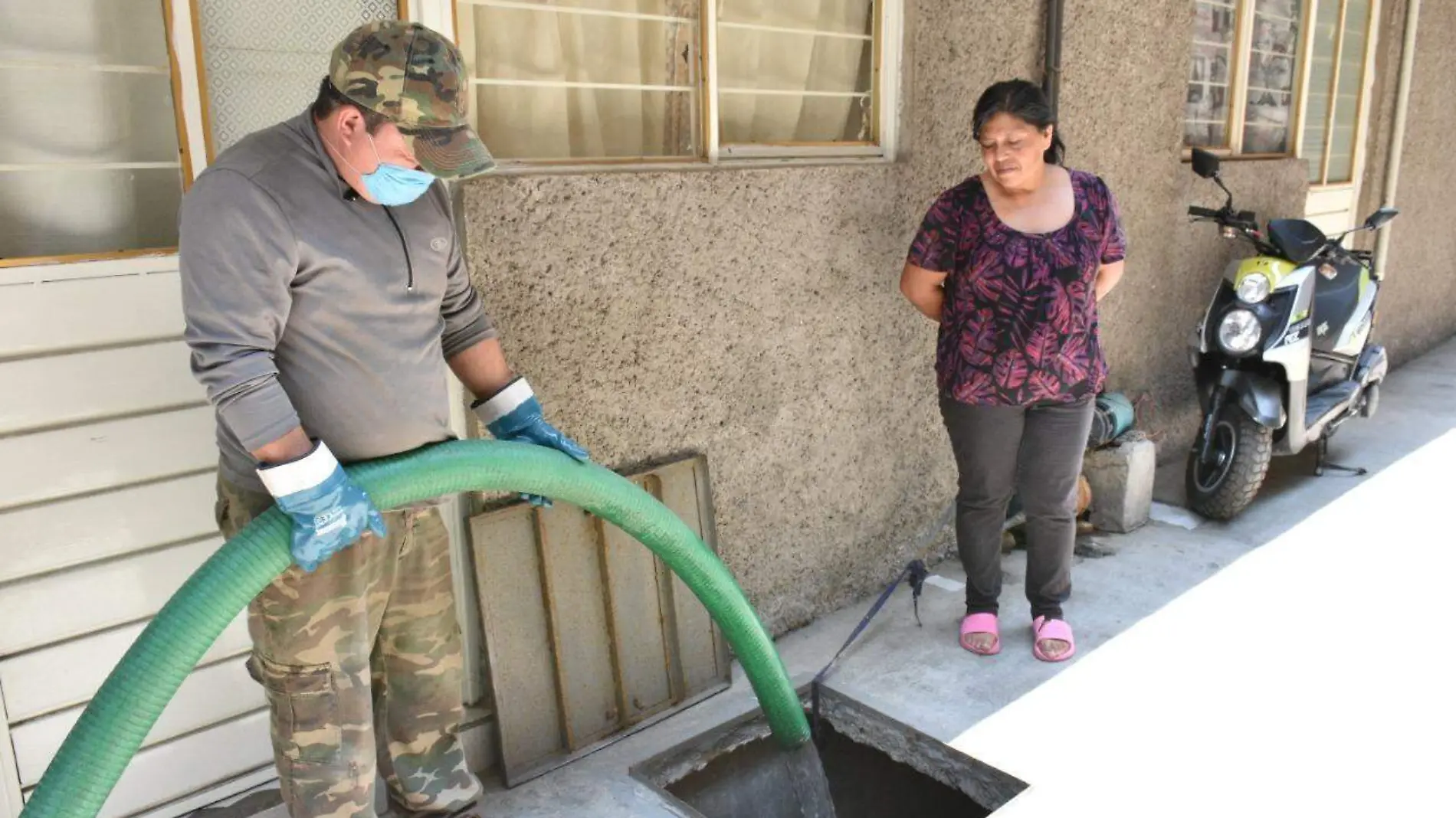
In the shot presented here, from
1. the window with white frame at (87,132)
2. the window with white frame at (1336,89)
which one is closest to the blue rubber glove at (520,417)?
the window with white frame at (87,132)

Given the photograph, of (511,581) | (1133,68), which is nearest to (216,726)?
(511,581)

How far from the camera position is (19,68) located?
204 cm

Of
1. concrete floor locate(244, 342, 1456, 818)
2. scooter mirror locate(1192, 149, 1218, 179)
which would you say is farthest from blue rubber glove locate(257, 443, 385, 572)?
scooter mirror locate(1192, 149, 1218, 179)

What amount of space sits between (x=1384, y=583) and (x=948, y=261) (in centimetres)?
229

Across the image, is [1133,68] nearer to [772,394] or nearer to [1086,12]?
[1086,12]

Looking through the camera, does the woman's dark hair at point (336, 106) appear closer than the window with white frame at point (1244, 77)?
Yes

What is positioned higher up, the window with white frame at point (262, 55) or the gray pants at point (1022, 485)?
Answer: the window with white frame at point (262, 55)

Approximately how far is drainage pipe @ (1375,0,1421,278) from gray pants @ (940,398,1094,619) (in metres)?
5.13

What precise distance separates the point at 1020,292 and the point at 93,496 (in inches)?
97.5

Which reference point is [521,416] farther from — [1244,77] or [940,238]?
[1244,77]

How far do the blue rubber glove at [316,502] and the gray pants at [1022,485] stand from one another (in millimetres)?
1995

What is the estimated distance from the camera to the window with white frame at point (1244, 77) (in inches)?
216

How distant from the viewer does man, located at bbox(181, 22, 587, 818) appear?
69.7 inches

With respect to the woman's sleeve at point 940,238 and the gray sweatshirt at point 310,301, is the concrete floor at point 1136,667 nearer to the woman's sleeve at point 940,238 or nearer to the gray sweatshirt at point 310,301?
the gray sweatshirt at point 310,301
